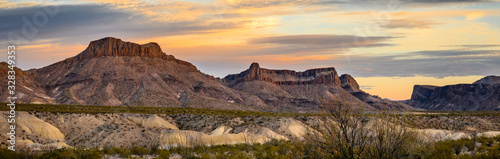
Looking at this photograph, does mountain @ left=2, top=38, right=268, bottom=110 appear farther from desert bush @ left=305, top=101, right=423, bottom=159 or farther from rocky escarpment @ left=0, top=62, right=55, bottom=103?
desert bush @ left=305, top=101, right=423, bottom=159

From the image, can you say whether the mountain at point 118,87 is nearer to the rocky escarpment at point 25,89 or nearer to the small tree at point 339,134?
the rocky escarpment at point 25,89

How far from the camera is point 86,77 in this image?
580ft

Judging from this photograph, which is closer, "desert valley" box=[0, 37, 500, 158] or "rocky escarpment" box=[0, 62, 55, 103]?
"desert valley" box=[0, 37, 500, 158]

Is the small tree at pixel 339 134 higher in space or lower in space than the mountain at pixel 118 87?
lower

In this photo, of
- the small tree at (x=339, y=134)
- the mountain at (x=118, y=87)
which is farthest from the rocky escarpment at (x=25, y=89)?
the small tree at (x=339, y=134)

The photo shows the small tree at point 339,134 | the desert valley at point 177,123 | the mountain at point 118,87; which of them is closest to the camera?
the small tree at point 339,134

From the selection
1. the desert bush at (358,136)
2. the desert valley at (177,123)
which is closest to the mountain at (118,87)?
the desert valley at (177,123)

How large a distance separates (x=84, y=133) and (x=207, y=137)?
2145 centimetres

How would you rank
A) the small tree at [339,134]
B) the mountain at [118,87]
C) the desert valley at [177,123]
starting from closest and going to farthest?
the small tree at [339,134]
the desert valley at [177,123]
the mountain at [118,87]

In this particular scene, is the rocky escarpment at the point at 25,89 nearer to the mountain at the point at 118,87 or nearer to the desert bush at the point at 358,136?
the mountain at the point at 118,87

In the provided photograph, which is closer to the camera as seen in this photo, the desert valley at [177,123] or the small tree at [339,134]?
the small tree at [339,134]

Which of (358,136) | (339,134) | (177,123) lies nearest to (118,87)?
(177,123)

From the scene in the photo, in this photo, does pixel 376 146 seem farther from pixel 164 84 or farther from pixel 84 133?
pixel 164 84

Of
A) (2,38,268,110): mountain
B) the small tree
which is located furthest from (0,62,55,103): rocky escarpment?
the small tree
